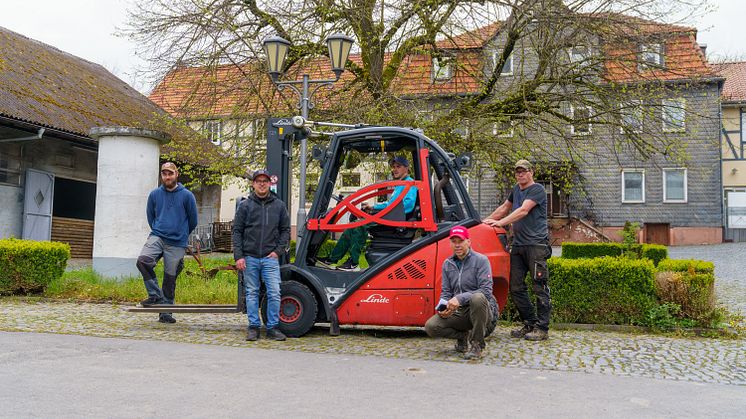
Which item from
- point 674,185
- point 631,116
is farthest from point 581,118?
point 674,185

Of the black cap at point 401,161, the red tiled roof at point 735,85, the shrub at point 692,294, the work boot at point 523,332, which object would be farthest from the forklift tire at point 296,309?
the red tiled roof at point 735,85

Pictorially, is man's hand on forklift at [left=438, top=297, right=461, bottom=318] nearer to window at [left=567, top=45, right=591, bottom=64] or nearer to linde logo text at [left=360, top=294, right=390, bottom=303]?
linde logo text at [left=360, top=294, right=390, bottom=303]

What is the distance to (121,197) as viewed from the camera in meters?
12.9

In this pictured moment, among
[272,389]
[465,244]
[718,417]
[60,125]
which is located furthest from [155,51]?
[718,417]

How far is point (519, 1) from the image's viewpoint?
1537 centimetres

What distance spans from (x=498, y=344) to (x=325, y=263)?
2.21 m

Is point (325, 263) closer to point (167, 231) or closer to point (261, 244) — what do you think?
point (261, 244)

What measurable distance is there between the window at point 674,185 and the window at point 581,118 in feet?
67.1

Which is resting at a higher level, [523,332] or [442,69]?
[442,69]

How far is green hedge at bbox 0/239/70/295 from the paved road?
504cm

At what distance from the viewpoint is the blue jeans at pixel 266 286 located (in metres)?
7.76

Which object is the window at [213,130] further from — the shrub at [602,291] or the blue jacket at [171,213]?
the shrub at [602,291]

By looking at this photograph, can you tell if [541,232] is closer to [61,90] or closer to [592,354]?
[592,354]

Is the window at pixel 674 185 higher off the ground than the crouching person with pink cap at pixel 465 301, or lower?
higher
